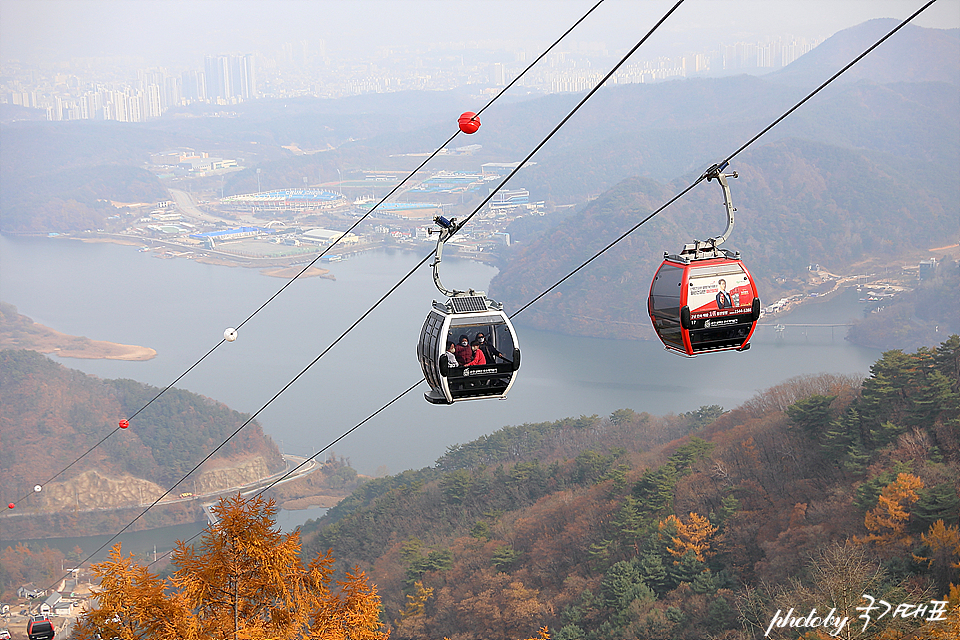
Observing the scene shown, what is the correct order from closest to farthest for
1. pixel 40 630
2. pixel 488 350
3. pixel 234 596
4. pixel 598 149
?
pixel 488 350 < pixel 234 596 < pixel 40 630 < pixel 598 149

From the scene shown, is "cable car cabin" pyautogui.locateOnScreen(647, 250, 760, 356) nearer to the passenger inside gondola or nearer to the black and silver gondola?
the black and silver gondola

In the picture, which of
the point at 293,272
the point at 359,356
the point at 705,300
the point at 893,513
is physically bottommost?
the point at 893,513

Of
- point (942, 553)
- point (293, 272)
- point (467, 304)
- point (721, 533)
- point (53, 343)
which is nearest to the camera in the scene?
point (467, 304)

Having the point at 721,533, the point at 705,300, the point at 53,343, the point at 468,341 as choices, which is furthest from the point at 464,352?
the point at 53,343

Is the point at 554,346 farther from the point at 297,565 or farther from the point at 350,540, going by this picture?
the point at 297,565

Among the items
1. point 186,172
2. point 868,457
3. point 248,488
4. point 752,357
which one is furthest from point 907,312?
point 186,172

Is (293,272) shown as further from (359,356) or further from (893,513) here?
(893,513)

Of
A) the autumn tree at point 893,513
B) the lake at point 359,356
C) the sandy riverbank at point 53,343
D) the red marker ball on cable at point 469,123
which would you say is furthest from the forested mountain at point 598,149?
the red marker ball on cable at point 469,123
